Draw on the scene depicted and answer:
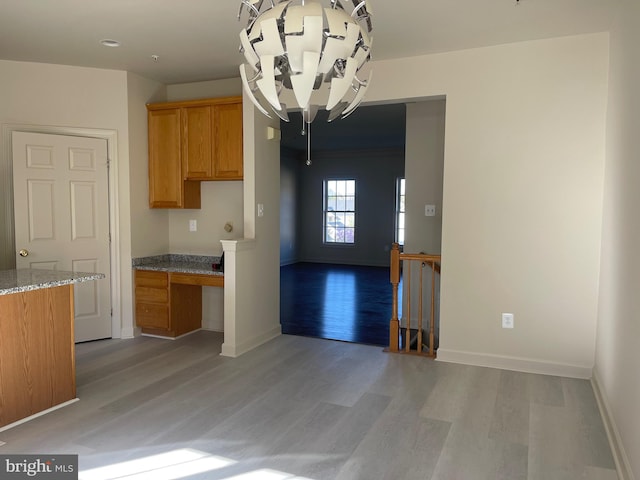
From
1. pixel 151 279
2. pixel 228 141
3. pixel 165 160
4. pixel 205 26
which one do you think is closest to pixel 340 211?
pixel 165 160

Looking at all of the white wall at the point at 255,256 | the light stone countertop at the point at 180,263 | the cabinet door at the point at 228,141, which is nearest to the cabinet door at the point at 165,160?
the cabinet door at the point at 228,141

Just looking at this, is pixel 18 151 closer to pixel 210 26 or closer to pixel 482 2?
pixel 210 26

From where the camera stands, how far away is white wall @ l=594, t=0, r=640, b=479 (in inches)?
89.0

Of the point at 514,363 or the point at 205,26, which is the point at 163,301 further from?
the point at 514,363

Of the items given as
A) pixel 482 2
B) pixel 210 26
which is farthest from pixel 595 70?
pixel 210 26

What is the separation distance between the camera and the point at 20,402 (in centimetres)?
280

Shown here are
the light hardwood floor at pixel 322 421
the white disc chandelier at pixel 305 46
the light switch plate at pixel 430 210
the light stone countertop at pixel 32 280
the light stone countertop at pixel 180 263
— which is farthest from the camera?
the light switch plate at pixel 430 210

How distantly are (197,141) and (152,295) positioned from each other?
1573mm

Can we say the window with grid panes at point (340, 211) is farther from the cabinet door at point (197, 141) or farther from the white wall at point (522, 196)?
the white wall at point (522, 196)

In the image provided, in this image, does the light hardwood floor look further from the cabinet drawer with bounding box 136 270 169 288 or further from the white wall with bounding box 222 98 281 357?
the cabinet drawer with bounding box 136 270 169 288

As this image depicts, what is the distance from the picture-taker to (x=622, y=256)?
2.66 metres

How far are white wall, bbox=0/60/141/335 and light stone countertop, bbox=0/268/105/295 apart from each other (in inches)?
56.3

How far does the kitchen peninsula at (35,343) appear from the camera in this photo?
8.87 ft

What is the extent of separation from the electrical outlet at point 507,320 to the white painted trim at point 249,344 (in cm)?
215
